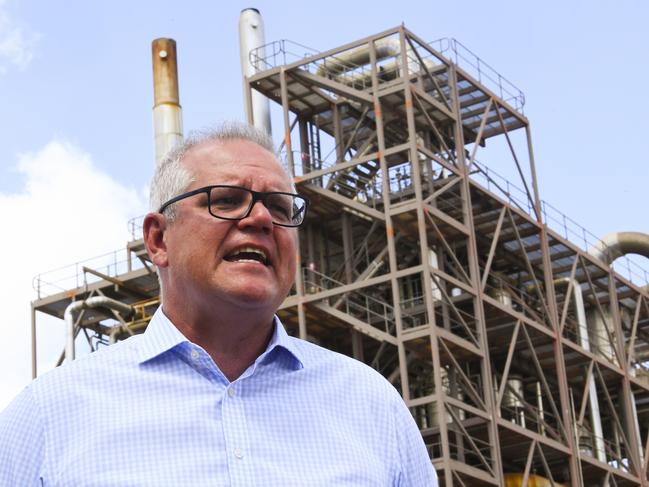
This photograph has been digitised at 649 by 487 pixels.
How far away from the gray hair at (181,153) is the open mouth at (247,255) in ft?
1.49

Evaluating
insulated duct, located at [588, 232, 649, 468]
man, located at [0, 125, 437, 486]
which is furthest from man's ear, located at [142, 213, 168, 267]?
insulated duct, located at [588, 232, 649, 468]

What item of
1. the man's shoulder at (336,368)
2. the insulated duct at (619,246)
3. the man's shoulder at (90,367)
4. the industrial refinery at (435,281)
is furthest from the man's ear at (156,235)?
the insulated duct at (619,246)

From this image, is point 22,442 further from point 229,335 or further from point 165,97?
point 165,97

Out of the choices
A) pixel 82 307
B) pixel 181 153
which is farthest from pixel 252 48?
pixel 181 153

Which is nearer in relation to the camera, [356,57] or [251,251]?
[251,251]

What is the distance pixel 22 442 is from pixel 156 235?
1002 mm

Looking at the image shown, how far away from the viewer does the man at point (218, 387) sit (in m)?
4.62

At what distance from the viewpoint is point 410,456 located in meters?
5.07

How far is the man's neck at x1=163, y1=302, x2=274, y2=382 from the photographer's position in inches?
195

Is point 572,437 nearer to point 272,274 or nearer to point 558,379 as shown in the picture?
point 558,379

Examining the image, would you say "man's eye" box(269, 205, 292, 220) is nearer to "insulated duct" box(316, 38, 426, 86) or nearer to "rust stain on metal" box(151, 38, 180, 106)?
"insulated duct" box(316, 38, 426, 86)

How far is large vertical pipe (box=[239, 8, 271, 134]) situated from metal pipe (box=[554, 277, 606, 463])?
1310 centimetres

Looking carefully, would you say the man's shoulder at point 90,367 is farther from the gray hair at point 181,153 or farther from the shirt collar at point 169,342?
the gray hair at point 181,153

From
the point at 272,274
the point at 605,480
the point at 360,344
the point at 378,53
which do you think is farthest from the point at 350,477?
the point at 605,480
